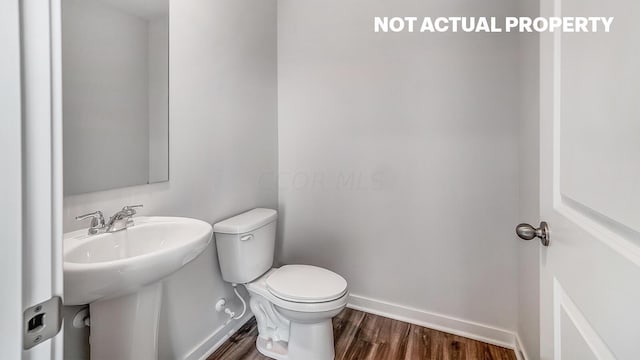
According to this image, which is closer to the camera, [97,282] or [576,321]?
[576,321]

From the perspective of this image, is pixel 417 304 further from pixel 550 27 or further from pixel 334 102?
pixel 550 27

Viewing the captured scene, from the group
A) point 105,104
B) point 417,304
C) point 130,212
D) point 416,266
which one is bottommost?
point 417,304

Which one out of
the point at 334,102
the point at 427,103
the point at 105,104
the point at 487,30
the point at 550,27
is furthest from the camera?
the point at 334,102

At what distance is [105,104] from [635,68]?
1.49 meters

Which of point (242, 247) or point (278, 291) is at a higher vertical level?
point (242, 247)

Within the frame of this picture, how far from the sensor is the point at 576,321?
58 cm

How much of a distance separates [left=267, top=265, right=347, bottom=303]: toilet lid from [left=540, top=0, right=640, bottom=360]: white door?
899 millimetres

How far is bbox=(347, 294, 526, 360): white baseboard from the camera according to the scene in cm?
173

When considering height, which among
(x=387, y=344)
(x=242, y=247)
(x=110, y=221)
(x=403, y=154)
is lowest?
(x=387, y=344)

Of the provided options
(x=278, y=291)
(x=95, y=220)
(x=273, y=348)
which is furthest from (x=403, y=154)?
(x=95, y=220)

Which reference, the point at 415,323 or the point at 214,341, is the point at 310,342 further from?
the point at 415,323

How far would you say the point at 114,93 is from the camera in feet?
3.94

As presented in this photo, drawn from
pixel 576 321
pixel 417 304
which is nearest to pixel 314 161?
pixel 417 304

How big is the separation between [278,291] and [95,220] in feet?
2.82
